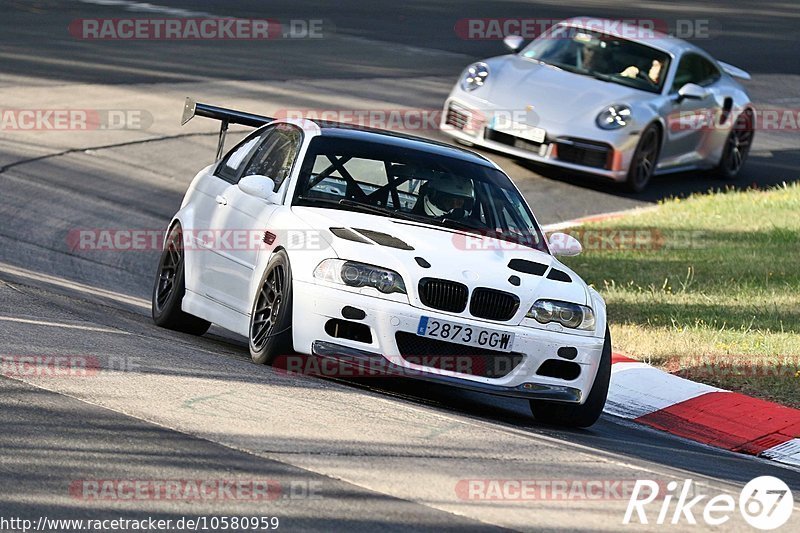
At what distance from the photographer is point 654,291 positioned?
12.5 metres

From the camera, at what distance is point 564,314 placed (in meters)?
8.19

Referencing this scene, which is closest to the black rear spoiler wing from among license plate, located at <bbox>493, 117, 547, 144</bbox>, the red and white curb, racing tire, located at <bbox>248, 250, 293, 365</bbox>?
racing tire, located at <bbox>248, 250, 293, 365</bbox>

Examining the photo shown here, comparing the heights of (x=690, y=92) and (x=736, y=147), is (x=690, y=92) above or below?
above

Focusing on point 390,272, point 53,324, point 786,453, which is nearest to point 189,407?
point 390,272

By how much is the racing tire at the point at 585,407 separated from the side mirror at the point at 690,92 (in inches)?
373

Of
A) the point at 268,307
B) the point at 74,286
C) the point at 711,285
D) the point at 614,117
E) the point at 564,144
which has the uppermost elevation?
the point at 268,307

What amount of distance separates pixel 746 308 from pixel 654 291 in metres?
0.81

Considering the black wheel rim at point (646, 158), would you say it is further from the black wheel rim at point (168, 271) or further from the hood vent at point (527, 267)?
the hood vent at point (527, 267)

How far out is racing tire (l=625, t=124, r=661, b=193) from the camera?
16859 millimetres

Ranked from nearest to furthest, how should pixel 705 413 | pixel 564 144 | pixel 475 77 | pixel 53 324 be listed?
pixel 53 324 < pixel 705 413 < pixel 564 144 < pixel 475 77

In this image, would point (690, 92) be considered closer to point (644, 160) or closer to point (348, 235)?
point (644, 160)

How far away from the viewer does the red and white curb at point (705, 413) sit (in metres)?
8.98

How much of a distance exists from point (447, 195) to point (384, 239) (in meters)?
0.99

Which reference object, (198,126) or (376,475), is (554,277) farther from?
(198,126)
